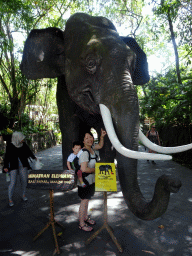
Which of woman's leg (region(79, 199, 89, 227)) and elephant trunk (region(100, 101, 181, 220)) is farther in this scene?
woman's leg (region(79, 199, 89, 227))

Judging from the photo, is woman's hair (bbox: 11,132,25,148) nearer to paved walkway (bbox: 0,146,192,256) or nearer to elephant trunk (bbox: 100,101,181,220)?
paved walkway (bbox: 0,146,192,256)

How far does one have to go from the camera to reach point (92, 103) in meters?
2.89

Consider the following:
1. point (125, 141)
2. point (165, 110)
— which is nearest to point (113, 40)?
point (125, 141)

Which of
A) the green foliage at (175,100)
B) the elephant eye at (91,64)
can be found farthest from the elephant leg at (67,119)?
the green foliage at (175,100)

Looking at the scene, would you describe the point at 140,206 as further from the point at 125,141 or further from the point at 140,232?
the point at 140,232

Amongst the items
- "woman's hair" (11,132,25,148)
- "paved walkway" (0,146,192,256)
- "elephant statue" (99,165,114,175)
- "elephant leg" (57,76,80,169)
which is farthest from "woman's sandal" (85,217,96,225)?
"woman's hair" (11,132,25,148)

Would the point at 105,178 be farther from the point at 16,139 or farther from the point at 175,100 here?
the point at 175,100

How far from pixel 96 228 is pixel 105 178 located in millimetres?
841

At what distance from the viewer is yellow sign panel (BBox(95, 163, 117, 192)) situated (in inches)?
97.1

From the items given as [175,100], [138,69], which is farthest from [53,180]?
[175,100]

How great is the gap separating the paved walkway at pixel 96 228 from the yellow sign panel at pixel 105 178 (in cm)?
65

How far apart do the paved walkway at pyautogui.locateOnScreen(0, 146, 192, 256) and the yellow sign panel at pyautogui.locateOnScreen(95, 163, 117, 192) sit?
65 centimetres

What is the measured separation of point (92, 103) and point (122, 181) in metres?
1.19

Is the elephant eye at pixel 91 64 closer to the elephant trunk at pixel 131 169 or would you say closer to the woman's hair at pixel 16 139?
the elephant trunk at pixel 131 169
